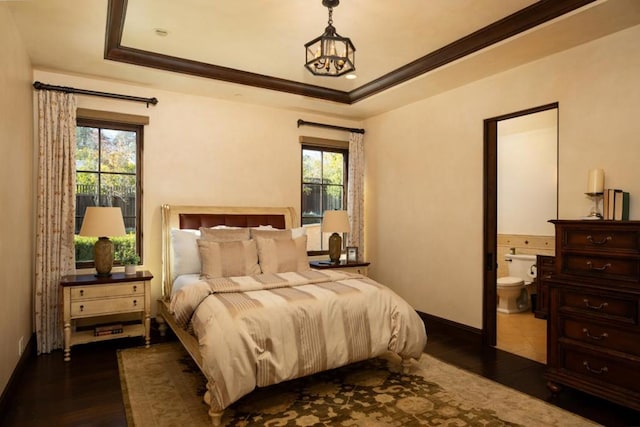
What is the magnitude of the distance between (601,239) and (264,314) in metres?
2.32

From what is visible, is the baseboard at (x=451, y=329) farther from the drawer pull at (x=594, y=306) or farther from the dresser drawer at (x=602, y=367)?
the drawer pull at (x=594, y=306)

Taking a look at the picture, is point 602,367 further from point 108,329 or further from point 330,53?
point 108,329

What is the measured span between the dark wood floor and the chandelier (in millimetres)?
2614

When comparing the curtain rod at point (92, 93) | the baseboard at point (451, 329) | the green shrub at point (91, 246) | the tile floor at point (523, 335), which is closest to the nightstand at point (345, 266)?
the baseboard at point (451, 329)

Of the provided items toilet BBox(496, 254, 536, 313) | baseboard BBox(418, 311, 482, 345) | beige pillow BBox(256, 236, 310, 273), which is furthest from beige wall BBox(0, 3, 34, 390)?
toilet BBox(496, 254, 536, 313)

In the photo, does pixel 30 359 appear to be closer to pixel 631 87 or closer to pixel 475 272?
pixel 475 272

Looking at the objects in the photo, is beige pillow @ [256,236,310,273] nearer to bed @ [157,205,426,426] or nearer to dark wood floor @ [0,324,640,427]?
bed @ [157,205,426,426]

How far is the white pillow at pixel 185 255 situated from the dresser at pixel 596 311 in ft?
10.2

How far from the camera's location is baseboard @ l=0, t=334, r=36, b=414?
8.25 feet

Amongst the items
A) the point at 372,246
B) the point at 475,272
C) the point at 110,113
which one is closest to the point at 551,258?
the point at 475,272

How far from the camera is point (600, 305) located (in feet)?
8.68

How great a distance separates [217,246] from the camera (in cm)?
376

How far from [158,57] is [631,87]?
396 cm

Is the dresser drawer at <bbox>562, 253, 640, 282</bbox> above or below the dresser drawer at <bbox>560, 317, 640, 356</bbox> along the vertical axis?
above
